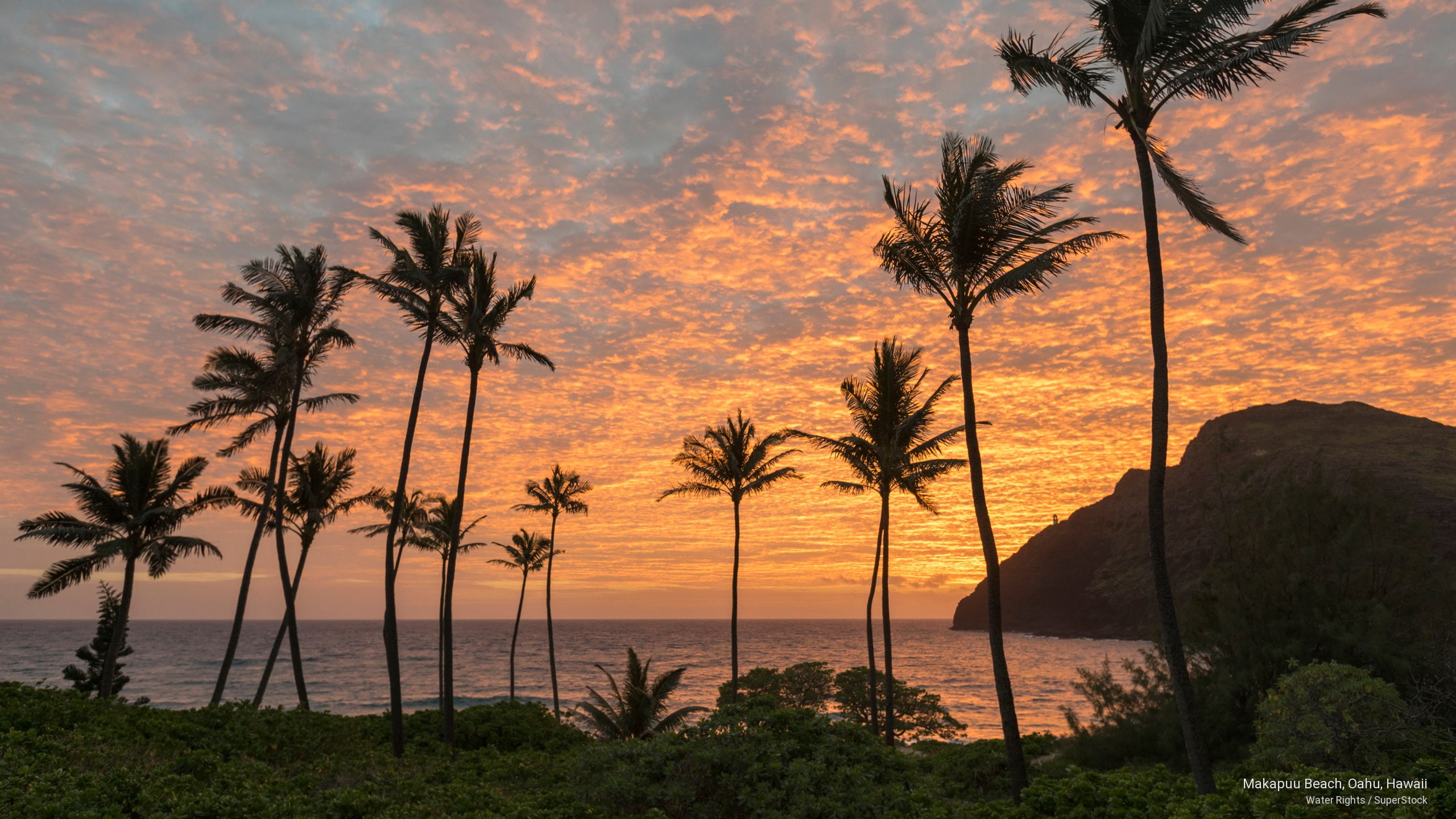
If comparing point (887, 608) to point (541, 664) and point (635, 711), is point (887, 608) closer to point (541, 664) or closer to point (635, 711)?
point (635, 711)

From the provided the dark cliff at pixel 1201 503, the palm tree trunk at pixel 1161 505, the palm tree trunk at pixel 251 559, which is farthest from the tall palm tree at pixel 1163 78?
the palm tree trunk at pixel 251 559

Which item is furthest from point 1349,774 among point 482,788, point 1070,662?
point 1070,662

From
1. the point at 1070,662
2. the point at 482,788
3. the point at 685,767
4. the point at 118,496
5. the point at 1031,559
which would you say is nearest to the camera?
the point at 685,767

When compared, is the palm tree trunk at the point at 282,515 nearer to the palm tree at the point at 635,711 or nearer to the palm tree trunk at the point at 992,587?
the palm tree at the point at 635,711

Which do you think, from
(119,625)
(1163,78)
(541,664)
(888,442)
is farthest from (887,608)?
(541,664)

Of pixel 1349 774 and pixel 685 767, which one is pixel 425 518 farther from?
pixel 1349 774

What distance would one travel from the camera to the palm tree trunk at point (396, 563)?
64.0ft

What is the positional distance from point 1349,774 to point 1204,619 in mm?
14149

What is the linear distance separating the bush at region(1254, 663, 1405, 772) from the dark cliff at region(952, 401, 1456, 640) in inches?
280

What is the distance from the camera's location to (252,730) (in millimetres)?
18234

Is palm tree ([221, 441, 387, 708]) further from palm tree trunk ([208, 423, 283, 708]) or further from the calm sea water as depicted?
the calm sea water

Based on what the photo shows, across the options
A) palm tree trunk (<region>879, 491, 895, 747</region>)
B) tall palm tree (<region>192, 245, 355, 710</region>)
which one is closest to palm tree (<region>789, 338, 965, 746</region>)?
palm tree trunk (<region>879, 491, 895, 747</region>)

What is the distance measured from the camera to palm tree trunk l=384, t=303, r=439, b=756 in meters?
19.5

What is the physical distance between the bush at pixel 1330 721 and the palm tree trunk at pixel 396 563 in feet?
63.6
